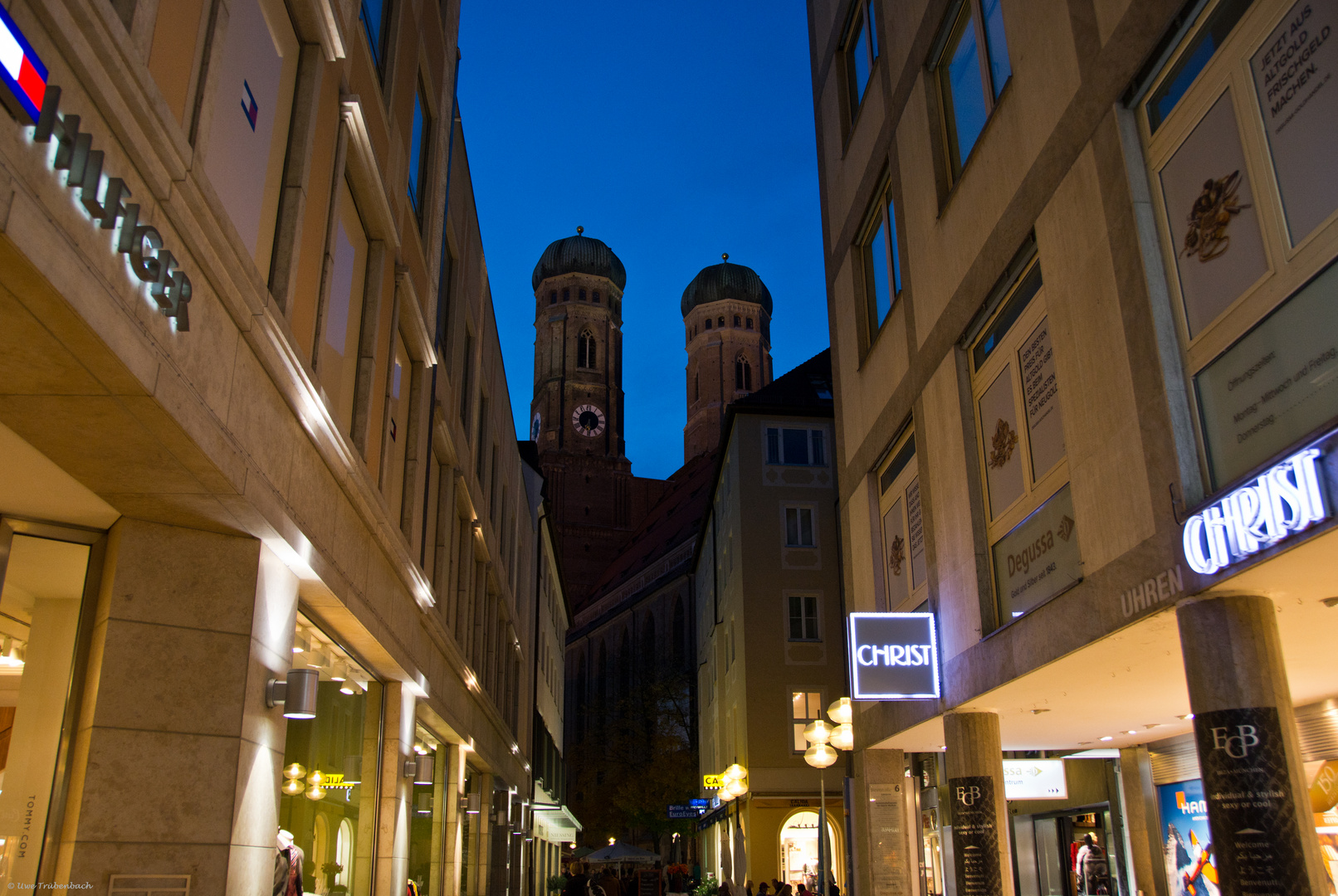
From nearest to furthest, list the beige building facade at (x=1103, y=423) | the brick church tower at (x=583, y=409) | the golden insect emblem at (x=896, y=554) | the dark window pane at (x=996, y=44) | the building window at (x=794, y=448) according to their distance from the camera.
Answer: the beige building facade at (x=1103, y=423) → the dark window pane at (x=996, y=44) → the golden insect emblem at (x=896, y=554) → the building window at (x=794, y=448) → the brick church tower at (x=583, y=409)

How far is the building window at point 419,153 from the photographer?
13800mm

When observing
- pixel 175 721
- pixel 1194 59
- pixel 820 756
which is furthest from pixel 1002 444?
pixel 175 721

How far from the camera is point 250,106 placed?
7.69m

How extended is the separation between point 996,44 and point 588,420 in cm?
10523

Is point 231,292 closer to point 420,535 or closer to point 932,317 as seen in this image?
point 420,535

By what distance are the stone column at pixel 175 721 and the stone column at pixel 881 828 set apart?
10308 mm

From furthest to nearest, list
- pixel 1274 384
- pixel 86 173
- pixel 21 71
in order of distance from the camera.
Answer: pixel 1274 384, pixel 86 173, pixel 21 71

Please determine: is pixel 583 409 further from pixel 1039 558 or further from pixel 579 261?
pixel 1039 558

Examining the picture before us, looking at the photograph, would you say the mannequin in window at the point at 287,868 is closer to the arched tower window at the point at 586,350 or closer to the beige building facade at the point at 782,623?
the beige building facade at the point at 782,623

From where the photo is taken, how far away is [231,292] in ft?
21.9

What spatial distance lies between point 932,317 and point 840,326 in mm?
5762

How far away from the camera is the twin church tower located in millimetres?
112625

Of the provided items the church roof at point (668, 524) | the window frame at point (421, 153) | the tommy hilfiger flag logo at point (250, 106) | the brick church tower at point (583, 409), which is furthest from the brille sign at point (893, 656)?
the brick church tower at point (583, 409)

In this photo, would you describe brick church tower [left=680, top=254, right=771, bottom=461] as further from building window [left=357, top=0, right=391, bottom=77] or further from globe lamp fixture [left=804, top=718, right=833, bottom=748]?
building window [left=357, top=0, right=391, bottom=77]
